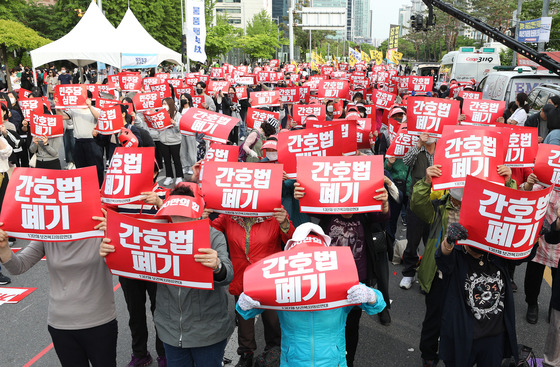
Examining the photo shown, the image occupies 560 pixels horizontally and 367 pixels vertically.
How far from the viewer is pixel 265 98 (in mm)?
11180

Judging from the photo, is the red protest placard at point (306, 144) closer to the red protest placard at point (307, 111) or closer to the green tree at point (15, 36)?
the red protest placard at point (307, 111)

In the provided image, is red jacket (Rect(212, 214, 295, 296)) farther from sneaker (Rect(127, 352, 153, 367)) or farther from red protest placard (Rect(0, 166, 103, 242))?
red protest placard (Rect(0, 166, 103, 242))

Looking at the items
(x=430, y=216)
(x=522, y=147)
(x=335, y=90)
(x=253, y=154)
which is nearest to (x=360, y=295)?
(x=430, y=216)

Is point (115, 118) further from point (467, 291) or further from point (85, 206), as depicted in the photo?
point (467, 291)

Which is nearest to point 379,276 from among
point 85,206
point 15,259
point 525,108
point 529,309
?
point 529,309

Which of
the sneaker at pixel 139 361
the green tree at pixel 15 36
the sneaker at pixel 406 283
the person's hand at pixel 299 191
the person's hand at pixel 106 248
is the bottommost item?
the sneaker at pixel 139 361

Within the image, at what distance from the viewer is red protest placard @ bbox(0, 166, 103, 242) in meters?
3.33

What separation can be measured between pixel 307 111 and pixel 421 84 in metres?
7.36

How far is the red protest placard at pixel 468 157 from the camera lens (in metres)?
3.76

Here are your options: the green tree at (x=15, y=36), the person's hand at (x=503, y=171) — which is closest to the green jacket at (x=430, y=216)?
the person's hand at (x=503, y=171)

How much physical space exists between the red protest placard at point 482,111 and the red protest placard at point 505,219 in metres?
4.68

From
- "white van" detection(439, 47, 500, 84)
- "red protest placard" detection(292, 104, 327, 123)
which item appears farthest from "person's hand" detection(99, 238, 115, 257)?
"white van" detection(439, 47, 500, 84)

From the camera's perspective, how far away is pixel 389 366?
14.7 feet

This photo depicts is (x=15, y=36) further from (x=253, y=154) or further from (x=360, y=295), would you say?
(x=360, y=295)
